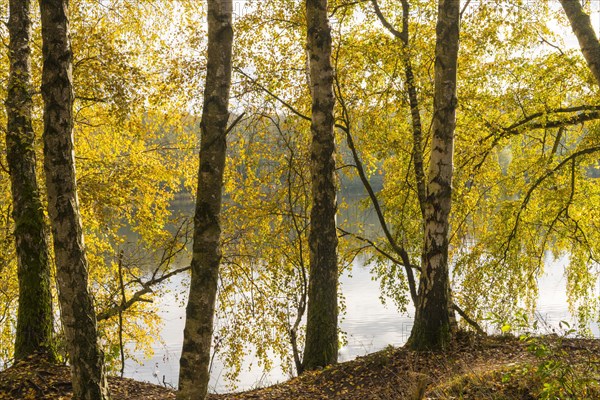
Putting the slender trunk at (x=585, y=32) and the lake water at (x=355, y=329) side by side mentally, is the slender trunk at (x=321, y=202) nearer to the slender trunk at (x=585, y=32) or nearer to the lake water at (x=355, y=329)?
the slender trunk at (x=585, y=32)

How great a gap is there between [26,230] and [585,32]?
8019 mm

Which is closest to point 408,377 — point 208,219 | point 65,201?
point 208,219

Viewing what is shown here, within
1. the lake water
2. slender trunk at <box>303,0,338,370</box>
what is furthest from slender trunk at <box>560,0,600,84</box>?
the lake water

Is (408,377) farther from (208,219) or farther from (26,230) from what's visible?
(26,230)

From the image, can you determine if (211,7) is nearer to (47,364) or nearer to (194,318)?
(194,318)

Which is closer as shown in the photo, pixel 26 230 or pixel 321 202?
pixel 26 230

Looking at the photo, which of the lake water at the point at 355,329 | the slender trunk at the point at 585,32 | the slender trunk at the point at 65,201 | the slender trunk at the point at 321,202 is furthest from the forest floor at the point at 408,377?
the lake water at the point at 355,329

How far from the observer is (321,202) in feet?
28.1

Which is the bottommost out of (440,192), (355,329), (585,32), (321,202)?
(355,329)

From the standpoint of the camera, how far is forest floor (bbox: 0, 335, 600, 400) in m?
5.45

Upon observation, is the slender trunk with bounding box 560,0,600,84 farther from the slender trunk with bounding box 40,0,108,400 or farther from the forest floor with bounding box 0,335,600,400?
the slender trunk with bounding box 40,0,108,400

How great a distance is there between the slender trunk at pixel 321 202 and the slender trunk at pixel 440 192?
1.46m

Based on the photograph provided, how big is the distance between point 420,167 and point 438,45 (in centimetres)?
380

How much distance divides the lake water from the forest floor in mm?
7492
